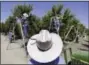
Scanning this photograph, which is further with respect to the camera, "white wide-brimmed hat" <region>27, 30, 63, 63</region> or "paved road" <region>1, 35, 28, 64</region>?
"paved road" <region>1, 35, 28, 64</region>

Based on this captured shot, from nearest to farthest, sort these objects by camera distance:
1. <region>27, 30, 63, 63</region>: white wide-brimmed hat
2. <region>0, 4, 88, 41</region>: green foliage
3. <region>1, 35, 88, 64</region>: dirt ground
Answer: <region>27, 30, 63, 63</region>: white wide-brimmed hat
<region>1, 35, 88, 64</region>: dirt ground
<region>0, 4, 88, 41</region>: green foliage

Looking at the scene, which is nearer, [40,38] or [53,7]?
[40,38]

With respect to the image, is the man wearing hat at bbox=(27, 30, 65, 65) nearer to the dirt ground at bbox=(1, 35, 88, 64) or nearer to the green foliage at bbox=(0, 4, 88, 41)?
the dirt ground at bbox=(1, 35, 88, 64)

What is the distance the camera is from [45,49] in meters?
1.67

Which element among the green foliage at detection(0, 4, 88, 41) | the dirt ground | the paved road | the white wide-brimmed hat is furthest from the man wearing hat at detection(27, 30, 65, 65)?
the green foliage at detection(0, 4, 88, 41)

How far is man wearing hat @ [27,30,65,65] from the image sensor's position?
64.5 inches

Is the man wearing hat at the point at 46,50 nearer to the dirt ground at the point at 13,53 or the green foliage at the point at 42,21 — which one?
the dirt ground at the point at 13,53

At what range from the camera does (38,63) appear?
1.70 metres

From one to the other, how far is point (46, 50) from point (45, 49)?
0.02m

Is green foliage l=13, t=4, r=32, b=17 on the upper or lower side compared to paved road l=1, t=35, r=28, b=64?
upper

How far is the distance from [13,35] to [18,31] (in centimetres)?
13

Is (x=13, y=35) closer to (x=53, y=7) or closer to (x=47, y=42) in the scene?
(x=53, y=7)

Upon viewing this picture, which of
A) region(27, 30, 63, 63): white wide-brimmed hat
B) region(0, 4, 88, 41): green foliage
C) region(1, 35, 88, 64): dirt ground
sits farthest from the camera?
region(0, 4, 88, 41): green foliage

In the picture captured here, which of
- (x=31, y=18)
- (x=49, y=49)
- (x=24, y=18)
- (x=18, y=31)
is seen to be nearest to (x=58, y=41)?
(x=49, y=49)
